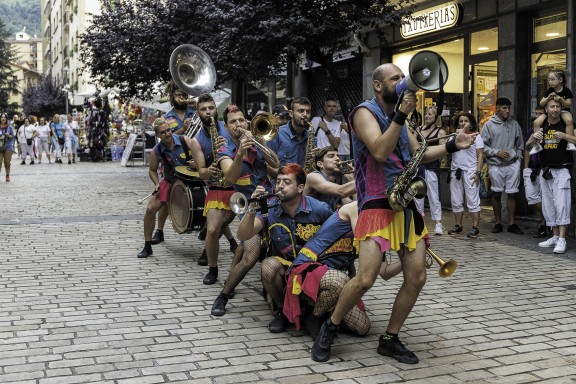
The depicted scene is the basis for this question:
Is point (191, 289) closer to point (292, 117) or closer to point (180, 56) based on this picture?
point (292, 117)

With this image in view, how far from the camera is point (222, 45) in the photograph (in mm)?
13102

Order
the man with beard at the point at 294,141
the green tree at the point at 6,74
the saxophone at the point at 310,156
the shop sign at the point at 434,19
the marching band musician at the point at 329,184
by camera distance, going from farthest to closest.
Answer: the green tree at the point at 6,74, the shop sign at the point at 434,19, the man with beard at the point at 294,141, the saxophone at the point at 310,156, the marching band musician at the point at 329,184

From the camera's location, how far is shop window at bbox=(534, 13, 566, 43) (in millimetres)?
10398

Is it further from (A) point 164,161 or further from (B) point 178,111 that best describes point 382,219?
(B) point 178,111

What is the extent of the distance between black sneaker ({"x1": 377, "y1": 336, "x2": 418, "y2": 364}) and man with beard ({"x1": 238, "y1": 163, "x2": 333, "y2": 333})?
88 cm

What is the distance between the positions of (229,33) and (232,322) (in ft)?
23.4

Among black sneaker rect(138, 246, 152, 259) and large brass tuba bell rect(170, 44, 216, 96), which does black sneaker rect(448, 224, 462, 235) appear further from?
black sneaker rect(138, 246, 152, 259)

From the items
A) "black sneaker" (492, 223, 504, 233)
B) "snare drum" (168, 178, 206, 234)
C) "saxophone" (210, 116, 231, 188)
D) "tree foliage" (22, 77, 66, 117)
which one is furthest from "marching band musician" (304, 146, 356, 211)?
"tree foliage" (22, 77, 66, 117)

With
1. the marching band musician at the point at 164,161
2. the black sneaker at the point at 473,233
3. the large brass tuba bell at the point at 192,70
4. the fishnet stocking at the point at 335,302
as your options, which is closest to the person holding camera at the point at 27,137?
the large brass tuba bell at the point at 192,70

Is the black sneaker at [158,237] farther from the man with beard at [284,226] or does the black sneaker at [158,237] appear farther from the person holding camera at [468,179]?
the man with beard at [284,226]

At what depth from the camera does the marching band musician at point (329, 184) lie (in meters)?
5.86

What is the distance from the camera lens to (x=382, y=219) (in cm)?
457

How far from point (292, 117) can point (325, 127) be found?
13.9 ft

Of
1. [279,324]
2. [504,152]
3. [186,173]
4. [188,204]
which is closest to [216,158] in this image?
[188,204]
